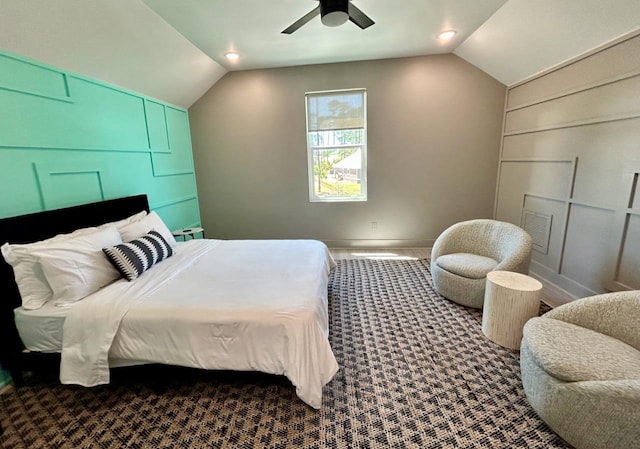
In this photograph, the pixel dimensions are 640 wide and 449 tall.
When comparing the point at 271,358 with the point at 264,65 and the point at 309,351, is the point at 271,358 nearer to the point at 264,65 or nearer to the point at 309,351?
the point at 309,351

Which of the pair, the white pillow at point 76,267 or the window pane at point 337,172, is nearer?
the white pillow at point 76,267

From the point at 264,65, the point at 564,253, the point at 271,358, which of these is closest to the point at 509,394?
the point at 271,358

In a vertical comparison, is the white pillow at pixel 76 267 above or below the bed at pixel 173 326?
above

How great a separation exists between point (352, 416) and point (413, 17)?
3.51 metres

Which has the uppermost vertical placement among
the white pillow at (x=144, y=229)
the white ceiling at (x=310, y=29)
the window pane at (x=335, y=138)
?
the white ceiling at (x=310, y=29)

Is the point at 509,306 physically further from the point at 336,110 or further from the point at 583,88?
the point at 336,110

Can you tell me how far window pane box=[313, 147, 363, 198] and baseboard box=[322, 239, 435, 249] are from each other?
749 millimetres

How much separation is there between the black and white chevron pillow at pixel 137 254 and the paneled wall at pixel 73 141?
68cm

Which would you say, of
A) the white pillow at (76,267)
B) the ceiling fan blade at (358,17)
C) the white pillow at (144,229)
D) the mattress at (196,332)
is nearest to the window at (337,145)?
the ceiling fan blade at (358,17)

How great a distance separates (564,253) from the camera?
2959 millimetres

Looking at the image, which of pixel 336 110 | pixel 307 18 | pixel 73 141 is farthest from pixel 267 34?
pixel 73 141

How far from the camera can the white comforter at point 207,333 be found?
1628mm

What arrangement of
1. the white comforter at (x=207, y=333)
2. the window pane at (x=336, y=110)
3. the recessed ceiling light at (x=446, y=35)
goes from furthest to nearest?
1. the window pane at (x=336, y=110)
2. the recessed ceiling light at (x=446, y=35)
3. the white comforter at (x=207, y=333)

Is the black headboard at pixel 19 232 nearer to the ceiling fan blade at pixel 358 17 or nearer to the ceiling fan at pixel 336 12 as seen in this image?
the ceiling fan at pixel 336 12
